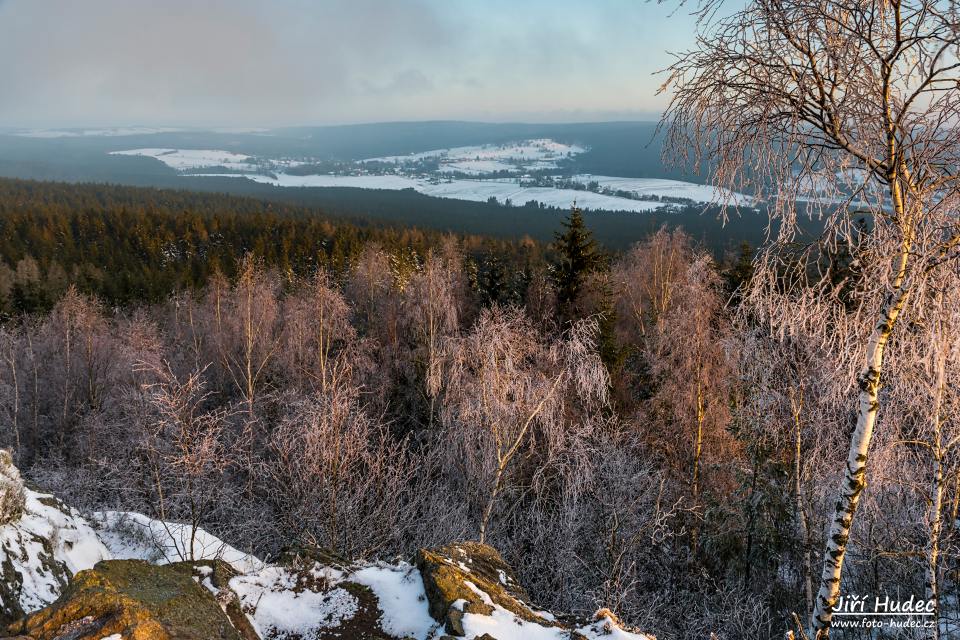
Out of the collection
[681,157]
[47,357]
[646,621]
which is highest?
[681,157]

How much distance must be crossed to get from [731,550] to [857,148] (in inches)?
588

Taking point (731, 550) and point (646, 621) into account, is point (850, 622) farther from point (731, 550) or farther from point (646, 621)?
point (731, 550)

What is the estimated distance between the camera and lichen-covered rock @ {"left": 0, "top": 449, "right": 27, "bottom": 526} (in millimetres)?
7520

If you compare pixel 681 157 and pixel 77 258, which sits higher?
pixel 681 157

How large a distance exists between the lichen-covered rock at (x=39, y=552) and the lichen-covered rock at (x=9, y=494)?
0.08 ft

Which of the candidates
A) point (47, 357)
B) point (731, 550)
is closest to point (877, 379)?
point (731, 550)

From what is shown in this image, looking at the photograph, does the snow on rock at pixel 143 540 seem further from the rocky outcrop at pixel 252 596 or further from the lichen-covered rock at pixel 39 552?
the rocky outcrop at pixel 252 596

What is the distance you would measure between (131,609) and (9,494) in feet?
16.6

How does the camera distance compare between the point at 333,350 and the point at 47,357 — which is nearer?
the point at 333,350

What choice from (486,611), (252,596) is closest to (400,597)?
(486,611)

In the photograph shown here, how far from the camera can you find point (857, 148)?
511 cm

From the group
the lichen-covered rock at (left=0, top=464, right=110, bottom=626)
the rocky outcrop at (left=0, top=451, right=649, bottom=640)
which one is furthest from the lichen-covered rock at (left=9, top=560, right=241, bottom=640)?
the lichen-covered rock at (left=0, top=464, right=110, bottom=626)

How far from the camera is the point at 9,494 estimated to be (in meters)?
7.68

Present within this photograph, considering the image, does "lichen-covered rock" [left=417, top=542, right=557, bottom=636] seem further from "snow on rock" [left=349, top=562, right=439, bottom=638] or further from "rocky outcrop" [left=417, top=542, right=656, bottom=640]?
"snow on rock" [left=349, top=562, right=439, bottom=638]
